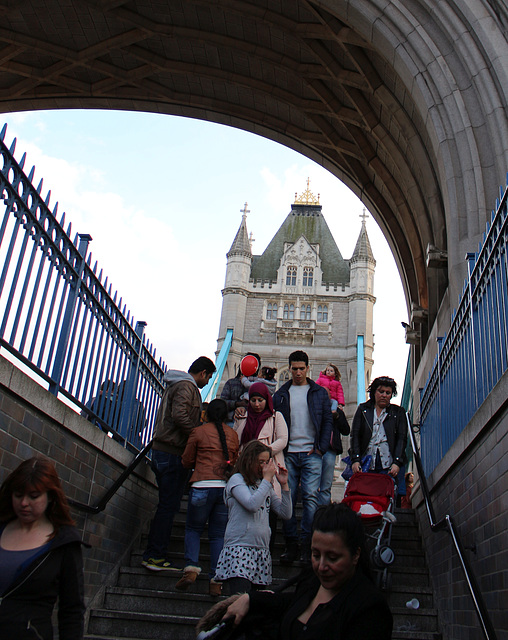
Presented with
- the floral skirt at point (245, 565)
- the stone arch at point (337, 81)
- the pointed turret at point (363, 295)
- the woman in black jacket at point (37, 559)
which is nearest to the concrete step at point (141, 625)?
the floral skirt at point (245, 565)

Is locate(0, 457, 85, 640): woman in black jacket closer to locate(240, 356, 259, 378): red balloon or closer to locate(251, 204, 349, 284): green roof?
locate(240, 356, 259, 378): red balloon

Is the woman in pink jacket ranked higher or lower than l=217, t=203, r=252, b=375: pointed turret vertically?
lower

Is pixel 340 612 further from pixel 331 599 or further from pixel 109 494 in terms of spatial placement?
pixel 109 494

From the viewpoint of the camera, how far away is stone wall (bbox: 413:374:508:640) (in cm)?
296

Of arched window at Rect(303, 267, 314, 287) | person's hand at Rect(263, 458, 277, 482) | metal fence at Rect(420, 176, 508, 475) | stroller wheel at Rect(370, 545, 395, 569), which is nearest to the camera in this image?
metal fence at Rect(420, 176, 508, 475)

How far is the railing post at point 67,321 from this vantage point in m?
4.21

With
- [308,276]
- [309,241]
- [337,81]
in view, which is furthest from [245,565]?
[309,241]

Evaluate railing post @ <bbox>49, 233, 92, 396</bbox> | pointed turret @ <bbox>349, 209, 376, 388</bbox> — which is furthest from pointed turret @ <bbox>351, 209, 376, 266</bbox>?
railing post @ <bbox>49, 233, 92, 396</bbox>

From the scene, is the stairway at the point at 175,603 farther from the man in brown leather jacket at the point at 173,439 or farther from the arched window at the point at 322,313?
the arched window at the point at 322,313

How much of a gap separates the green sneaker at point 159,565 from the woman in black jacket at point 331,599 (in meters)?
2.92

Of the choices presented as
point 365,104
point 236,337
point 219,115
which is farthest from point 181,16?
point 236,337

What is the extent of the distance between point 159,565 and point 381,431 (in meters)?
1.98

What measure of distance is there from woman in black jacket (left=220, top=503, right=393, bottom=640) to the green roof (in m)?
61.8

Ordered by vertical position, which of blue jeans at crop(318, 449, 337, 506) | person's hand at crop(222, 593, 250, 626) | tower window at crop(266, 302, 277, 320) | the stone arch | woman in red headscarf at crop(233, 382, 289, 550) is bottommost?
person's hand at crop(222, 593, 250, 626)
